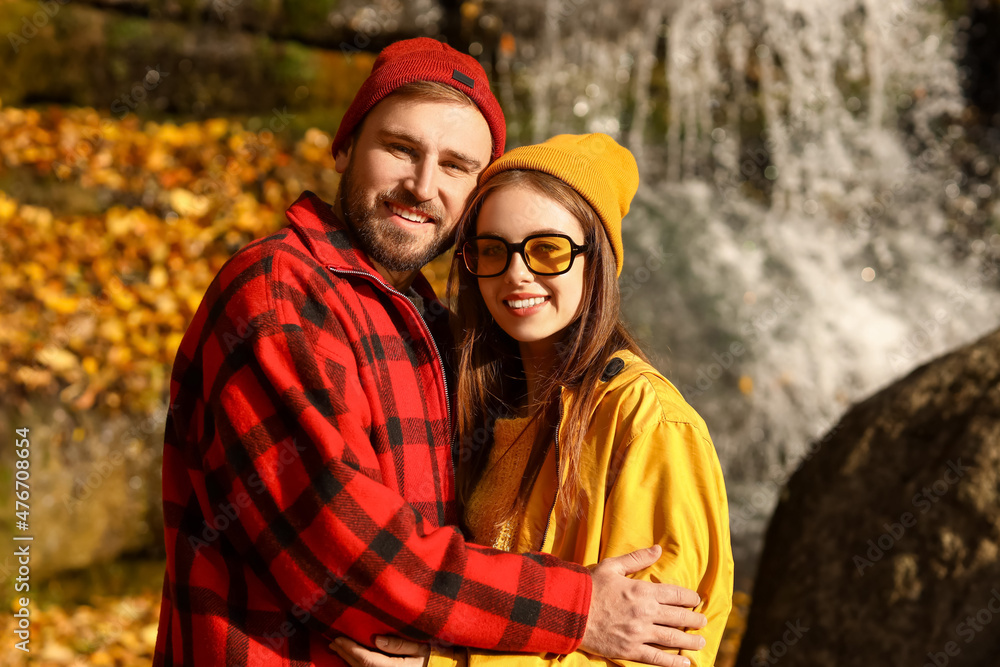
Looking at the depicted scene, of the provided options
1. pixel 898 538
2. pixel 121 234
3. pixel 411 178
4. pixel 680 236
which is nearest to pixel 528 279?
pixel 411 178

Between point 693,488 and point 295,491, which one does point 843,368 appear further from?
point 295,491

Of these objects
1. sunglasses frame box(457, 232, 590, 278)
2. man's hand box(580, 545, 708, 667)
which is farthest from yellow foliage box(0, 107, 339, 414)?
man's hand box(580, 545, 708, 667)

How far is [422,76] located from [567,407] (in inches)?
38.3

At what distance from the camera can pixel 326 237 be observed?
208cm

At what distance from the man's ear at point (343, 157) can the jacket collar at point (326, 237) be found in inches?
8.5

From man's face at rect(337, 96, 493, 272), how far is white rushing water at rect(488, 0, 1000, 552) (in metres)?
3.92

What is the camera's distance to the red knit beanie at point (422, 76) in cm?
218

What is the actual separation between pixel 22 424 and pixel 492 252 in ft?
11.0

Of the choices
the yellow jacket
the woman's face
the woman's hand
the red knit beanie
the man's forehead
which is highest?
the red knit beanie

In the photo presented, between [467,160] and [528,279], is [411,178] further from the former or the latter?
[528,279]

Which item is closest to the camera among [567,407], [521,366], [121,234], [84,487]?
[567,407]

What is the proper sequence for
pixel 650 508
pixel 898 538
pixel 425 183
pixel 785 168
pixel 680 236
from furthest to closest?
pixel 785 168 < pixel 680 236 < pixel 898 538 < pixel 425 183 < pixel 650 508

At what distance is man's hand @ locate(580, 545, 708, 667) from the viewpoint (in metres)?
1.74

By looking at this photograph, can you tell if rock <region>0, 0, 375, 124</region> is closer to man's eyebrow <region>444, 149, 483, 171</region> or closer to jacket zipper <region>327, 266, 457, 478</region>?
man's eyebrow <region>444, 149, 483, 171</region>
